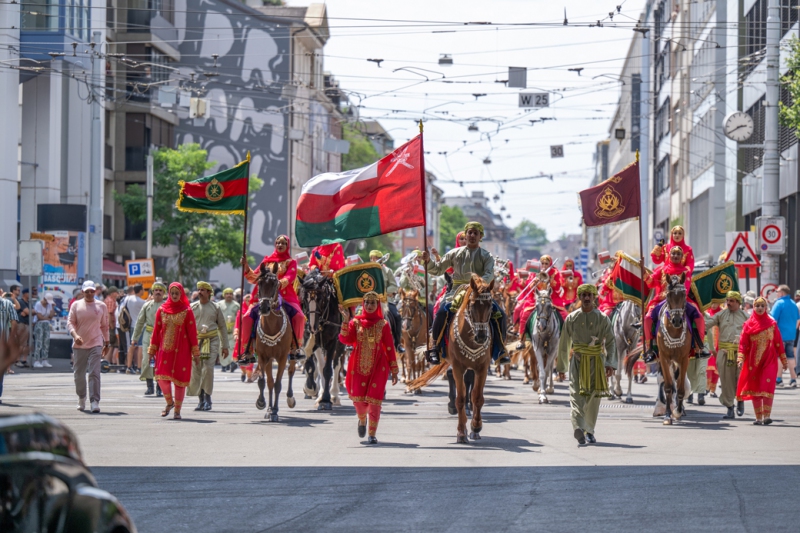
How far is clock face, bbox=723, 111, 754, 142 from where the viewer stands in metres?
→ 34.3

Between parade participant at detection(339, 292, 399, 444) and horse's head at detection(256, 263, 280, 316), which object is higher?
horse's head at detection(256, 263, 280, 316)

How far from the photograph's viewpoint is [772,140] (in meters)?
30.0

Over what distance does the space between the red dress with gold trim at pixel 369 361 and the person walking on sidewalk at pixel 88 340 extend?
540cm

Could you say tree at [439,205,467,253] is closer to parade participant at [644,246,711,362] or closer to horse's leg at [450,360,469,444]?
parade participant at [644,246,711,362]

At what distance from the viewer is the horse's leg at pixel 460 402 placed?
15.1m

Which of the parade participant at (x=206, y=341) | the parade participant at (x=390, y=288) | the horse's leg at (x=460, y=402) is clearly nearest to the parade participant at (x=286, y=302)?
the parade participant at (x=206, y=341)

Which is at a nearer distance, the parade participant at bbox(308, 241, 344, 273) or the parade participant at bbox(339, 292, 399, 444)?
the parade participant at bbox(339, 292, 399, 444)

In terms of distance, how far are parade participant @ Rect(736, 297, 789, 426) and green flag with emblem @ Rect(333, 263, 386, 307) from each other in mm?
5631

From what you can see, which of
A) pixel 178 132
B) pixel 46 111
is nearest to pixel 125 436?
pixel 46 111

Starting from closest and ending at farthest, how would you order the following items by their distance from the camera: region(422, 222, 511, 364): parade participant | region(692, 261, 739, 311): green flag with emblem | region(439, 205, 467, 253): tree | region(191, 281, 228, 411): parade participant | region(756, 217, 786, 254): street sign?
1. region(422, 222, 511, 364): parade participant
2. region(692, 261, 739, 311): green flag with emblem
3. region(191, 281, 228, 411): parade participant
4. region(756, 217, 786, 254): street sign
5. region(439, 205, 467, 253): tree

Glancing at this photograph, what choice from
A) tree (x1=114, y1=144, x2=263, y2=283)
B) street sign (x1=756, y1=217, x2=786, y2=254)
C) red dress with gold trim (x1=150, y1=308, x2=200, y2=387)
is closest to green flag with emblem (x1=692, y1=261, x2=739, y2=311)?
red dress with gold trim (x1=150, y1=308, x2=200, y2=387)

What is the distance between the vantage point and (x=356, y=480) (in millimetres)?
11734

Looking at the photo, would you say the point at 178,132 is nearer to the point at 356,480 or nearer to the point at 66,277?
the point at 66,277

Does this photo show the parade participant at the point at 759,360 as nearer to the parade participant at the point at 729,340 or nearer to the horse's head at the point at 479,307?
the parade participant at the point at 729,340
